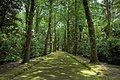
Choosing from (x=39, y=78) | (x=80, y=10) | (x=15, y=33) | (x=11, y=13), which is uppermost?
(x=80, y=10)

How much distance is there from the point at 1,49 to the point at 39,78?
934 centimetres

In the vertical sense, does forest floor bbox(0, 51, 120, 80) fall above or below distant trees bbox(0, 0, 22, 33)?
below

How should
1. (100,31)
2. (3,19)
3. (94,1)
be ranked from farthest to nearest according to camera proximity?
(100,31) < (94,1) < (3,19)

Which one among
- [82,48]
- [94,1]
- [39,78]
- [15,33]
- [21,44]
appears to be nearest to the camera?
[39,78]

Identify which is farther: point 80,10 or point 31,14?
point 80,10

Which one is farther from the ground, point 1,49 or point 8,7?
point 8,7

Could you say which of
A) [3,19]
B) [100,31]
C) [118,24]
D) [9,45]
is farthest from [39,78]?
[100,31]

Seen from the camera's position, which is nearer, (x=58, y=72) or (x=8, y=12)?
(x=58, y=72)

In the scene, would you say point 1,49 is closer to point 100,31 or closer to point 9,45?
point 9,45

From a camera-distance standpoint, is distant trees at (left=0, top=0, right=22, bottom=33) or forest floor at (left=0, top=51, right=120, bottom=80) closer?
forest floor at (left=0, top=51, right=120, bottom=80)

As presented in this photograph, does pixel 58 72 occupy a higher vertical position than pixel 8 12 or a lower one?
lower

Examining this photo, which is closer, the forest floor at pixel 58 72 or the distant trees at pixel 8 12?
the forest floor at pixel 58 72

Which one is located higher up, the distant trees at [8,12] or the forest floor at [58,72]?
the distant trees at [8,12]

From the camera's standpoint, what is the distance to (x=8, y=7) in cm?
1931
